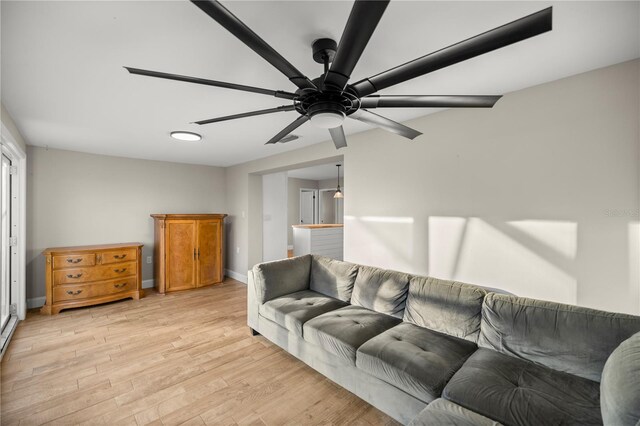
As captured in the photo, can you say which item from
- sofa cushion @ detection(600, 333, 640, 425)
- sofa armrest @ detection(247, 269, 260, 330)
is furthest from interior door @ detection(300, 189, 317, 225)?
sofa cushion @ detection(600, 333, 640, 425)

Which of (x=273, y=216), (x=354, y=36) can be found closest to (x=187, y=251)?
(x=273, y=216)

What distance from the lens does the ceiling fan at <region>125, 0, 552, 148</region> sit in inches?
35.2

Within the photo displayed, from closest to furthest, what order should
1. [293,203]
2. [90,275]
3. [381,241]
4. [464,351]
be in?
[464,351] < [381,241] < [90,275] < [293,203]

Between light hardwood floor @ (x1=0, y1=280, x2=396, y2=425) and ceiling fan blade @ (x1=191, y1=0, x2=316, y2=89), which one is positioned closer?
ceiling fan blade @ (x1=191, y1=0, x2=316, y2=89)

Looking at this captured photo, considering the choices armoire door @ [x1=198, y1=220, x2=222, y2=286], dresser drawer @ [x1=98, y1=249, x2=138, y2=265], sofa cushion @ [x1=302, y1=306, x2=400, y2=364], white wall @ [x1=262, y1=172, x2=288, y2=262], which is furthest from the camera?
white wall @ [x1=262, y1=172, x2=288, y2=262]

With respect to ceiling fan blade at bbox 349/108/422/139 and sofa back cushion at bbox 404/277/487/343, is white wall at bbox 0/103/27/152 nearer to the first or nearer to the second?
ceiling fan blade at bbox 349/108/422/139

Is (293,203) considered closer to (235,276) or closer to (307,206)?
(307,206)

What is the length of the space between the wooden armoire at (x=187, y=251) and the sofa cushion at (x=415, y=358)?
12.4 feet

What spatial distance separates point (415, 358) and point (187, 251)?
4.14 metres

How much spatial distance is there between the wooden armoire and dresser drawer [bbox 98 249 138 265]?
0.41 m

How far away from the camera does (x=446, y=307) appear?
214cm

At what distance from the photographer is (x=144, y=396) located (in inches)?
81.5

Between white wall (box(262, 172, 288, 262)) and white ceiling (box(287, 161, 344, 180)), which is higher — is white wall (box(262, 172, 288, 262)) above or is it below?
below

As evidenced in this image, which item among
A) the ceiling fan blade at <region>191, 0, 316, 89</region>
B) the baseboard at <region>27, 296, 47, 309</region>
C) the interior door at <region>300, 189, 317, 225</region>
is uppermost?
the ceiling fan blade at <region>191, 0, 316, 89</region>
